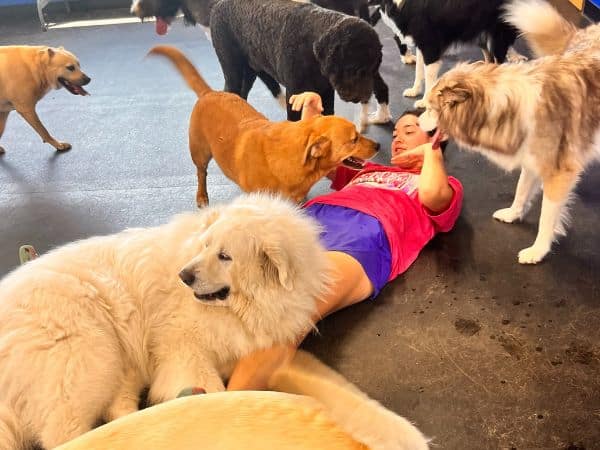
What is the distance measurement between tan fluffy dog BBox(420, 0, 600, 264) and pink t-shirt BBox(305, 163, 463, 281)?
288 mm

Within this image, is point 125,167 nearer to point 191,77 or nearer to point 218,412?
point 191,77

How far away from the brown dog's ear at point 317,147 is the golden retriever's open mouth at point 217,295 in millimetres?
717

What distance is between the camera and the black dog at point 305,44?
2473 millimetres

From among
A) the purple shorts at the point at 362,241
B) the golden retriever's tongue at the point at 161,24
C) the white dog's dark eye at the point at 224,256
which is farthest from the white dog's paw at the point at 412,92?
the white dog's dark eye at the point at 224,256

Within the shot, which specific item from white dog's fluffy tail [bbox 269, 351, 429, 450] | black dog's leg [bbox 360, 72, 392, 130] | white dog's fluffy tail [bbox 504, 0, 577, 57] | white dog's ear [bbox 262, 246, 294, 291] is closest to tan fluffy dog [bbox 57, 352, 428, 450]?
white dog's fluffy tail [bbox 269, 351, 429, 450]

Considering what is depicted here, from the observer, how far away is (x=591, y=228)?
7.36 ft

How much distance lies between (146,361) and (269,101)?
8.56ft

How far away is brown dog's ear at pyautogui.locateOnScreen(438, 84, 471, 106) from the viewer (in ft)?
6.20

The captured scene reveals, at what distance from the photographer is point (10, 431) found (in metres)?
1.33

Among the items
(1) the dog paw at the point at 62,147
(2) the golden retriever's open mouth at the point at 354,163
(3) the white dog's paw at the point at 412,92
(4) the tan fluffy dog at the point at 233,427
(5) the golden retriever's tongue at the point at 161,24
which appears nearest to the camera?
(4) the tan fluffy dog at the point at 233,427

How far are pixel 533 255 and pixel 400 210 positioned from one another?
0.56 m

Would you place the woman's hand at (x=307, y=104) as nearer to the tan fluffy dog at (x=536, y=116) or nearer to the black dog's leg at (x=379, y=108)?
the tan fluffy dog at (x=536, y=116)

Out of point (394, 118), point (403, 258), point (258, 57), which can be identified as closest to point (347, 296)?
point (403, 258)

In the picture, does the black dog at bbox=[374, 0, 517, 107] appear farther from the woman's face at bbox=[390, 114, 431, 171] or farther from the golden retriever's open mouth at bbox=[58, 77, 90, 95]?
the golden retriever's open mouth at bbox=[58, 77, 90, 95]
